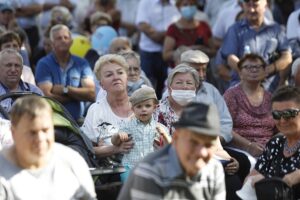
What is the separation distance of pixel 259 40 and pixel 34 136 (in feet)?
19.6

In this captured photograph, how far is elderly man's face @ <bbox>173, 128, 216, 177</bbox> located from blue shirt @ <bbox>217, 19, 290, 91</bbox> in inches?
241

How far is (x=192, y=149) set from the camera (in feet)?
18.8

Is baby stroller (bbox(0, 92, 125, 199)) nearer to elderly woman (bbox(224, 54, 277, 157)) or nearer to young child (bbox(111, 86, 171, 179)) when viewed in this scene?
young child (bbox(111, 86, 171, 179))

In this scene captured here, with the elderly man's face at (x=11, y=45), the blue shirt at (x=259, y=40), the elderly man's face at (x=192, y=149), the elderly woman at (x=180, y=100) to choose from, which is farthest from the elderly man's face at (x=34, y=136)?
the blue shirt at (x=259, y=40)

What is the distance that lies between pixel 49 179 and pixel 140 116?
2398 mm

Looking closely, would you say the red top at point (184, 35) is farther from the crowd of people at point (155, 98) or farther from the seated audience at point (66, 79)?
the seated audience at point (66, 79)

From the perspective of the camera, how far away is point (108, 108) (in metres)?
9.53

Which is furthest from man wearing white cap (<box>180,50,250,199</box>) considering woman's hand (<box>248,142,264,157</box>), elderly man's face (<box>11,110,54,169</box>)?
elderly man's face (<box>11,110,54,169</box>)

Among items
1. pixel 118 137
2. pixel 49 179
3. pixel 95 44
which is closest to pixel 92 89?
pixel 95 44

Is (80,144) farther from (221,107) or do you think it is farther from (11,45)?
(11,45)

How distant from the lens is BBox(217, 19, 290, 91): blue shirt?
1185 cm

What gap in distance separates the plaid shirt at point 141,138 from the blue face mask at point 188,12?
15.3 ft

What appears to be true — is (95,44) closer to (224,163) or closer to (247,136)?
(247,136)

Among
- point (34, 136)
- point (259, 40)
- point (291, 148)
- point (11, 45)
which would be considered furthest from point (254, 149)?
point (34, 136)
